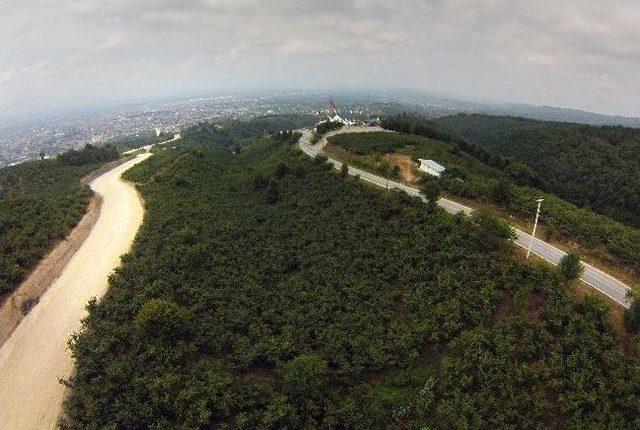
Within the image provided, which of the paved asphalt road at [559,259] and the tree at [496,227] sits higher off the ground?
the tree at [496,227]

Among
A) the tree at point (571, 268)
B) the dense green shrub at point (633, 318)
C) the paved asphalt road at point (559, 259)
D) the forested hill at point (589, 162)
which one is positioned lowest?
the forested hill at point (589, 162)

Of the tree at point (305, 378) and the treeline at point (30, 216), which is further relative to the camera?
the treeline at point (30, 216)

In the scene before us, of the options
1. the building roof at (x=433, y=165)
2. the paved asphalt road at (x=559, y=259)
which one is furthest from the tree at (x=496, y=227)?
the building roof at (x=433, y=165)

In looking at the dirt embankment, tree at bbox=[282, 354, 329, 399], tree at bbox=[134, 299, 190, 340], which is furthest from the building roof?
the dirt embankment

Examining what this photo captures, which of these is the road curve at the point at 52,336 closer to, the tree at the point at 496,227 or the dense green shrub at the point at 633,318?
the tree at the point at 496,227

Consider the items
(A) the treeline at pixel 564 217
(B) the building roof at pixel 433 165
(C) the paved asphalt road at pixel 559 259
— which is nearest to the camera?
(C) the paved asphalt road at pixel 559 259

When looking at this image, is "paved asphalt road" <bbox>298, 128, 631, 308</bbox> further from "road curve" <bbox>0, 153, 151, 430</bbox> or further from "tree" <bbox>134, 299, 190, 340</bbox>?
"road curve" <bbox>0, 153, 151, 430</bbox>

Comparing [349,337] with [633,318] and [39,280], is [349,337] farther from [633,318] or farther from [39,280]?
[39,280]
